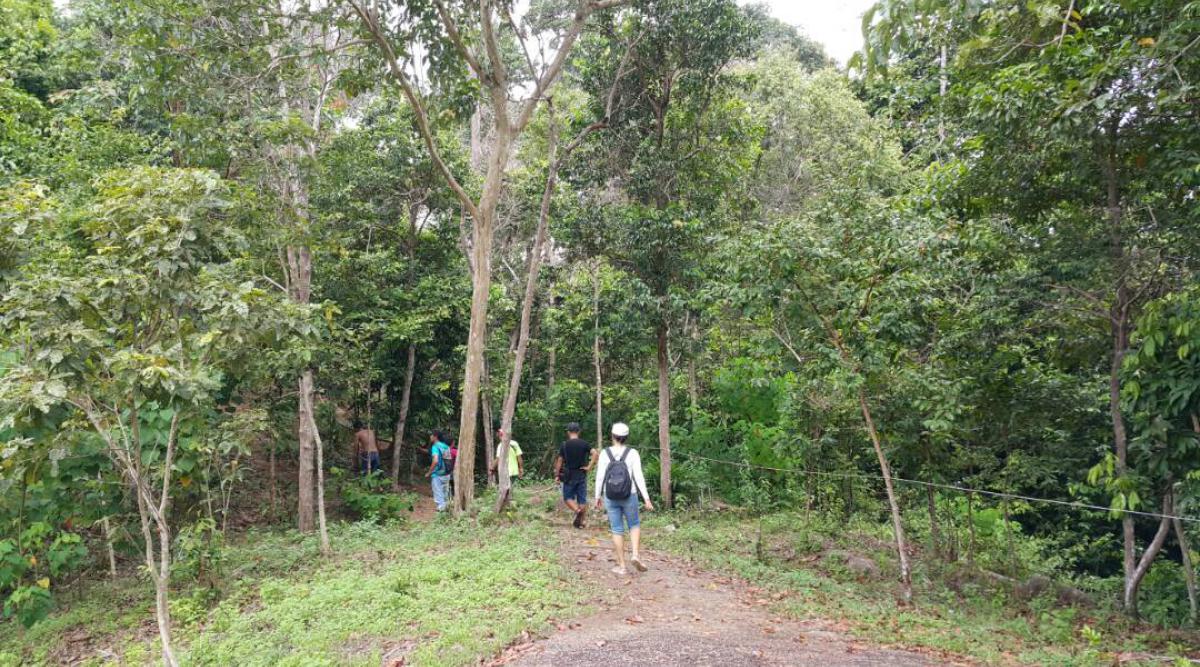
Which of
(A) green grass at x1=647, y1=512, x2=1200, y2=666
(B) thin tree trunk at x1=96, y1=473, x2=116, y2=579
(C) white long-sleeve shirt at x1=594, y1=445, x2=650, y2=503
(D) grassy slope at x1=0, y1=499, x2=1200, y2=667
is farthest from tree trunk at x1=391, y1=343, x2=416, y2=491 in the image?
(C) white long-sleeve shirt at x1=594, y1=445, x2=650, y2=503

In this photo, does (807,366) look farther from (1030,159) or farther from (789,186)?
(789,186)

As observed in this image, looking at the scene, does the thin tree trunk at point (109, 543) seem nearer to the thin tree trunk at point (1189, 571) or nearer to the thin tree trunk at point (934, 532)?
the thin tree trunk at point (934, 532)

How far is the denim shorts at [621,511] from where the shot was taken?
7371mm

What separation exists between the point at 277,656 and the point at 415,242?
11.2 m

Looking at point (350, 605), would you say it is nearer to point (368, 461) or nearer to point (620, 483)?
point (620, 483)

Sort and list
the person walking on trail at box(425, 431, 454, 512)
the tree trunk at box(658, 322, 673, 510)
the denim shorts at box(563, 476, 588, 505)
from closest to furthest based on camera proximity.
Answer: the denim shorts at box(563, 476, 588, 505) → the person walking on trail at box(425, 431, 454, 512) → the tree trunk at box(658, 322, 673, 510)

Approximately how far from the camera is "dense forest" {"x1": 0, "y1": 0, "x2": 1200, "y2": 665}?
18.9 ft

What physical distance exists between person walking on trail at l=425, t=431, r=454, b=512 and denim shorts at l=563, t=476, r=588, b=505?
10.2 ft

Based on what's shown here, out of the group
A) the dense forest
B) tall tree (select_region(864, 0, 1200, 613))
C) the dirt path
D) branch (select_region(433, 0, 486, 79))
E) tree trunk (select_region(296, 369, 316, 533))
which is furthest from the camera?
tree trunk (select_region(296, 369, 316, 533))

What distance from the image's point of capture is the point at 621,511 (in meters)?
7.48

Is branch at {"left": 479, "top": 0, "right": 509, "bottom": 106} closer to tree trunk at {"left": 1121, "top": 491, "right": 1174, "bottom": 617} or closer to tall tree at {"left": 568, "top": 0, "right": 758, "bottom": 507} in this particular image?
tall tree at {"left": 568, "top": 0, "right": 758, "bottom": 507}

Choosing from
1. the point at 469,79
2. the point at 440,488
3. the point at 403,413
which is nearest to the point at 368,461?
the point at 403,413

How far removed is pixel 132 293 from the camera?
5426 mm

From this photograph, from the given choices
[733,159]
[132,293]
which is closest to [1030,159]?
[733,159]
